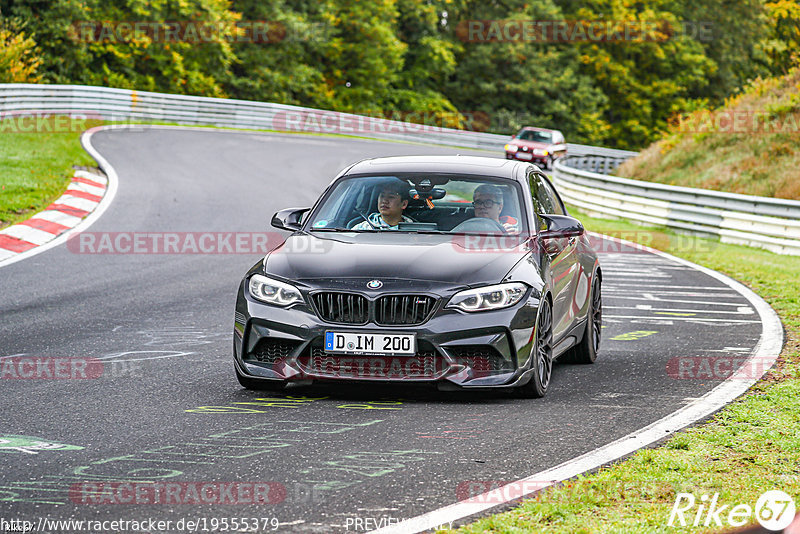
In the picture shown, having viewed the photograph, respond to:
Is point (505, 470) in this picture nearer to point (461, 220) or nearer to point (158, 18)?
point (461, 220)

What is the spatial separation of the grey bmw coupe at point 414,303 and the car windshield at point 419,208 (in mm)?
15

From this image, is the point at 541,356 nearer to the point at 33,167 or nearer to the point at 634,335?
the point at 634,335

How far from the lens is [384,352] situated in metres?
6.63

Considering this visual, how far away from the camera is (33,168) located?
20.4 m

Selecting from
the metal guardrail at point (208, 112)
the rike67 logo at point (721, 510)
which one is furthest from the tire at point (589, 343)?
the metal guardrail at point (208, 112)

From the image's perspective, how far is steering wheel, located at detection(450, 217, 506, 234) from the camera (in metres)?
7.77

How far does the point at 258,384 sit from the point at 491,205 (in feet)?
7.06

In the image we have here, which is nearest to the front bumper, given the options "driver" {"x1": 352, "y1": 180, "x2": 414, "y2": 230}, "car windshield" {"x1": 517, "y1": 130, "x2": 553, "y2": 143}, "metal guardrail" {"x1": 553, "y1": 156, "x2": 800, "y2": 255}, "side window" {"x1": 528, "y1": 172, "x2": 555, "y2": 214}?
"driver" {"x1": 352, "y1": 180, "x2": 414, "y2": 230}

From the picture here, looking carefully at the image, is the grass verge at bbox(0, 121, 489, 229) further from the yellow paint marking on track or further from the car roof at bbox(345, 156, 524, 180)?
the yellow paint marking on track

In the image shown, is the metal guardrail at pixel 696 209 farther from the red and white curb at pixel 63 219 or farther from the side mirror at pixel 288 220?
the side mirror at pixel 288 220

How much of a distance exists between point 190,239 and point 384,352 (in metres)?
9.79

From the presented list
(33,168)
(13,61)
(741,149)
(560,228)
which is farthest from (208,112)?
(560,228)

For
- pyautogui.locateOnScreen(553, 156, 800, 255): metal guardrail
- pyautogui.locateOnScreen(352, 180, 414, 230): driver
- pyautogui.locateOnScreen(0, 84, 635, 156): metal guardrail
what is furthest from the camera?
pyautogui.locateOnScreen(0, 84, 635, 156): metal guardrail

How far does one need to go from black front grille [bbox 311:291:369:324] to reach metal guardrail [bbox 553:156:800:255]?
13383 millimetres
